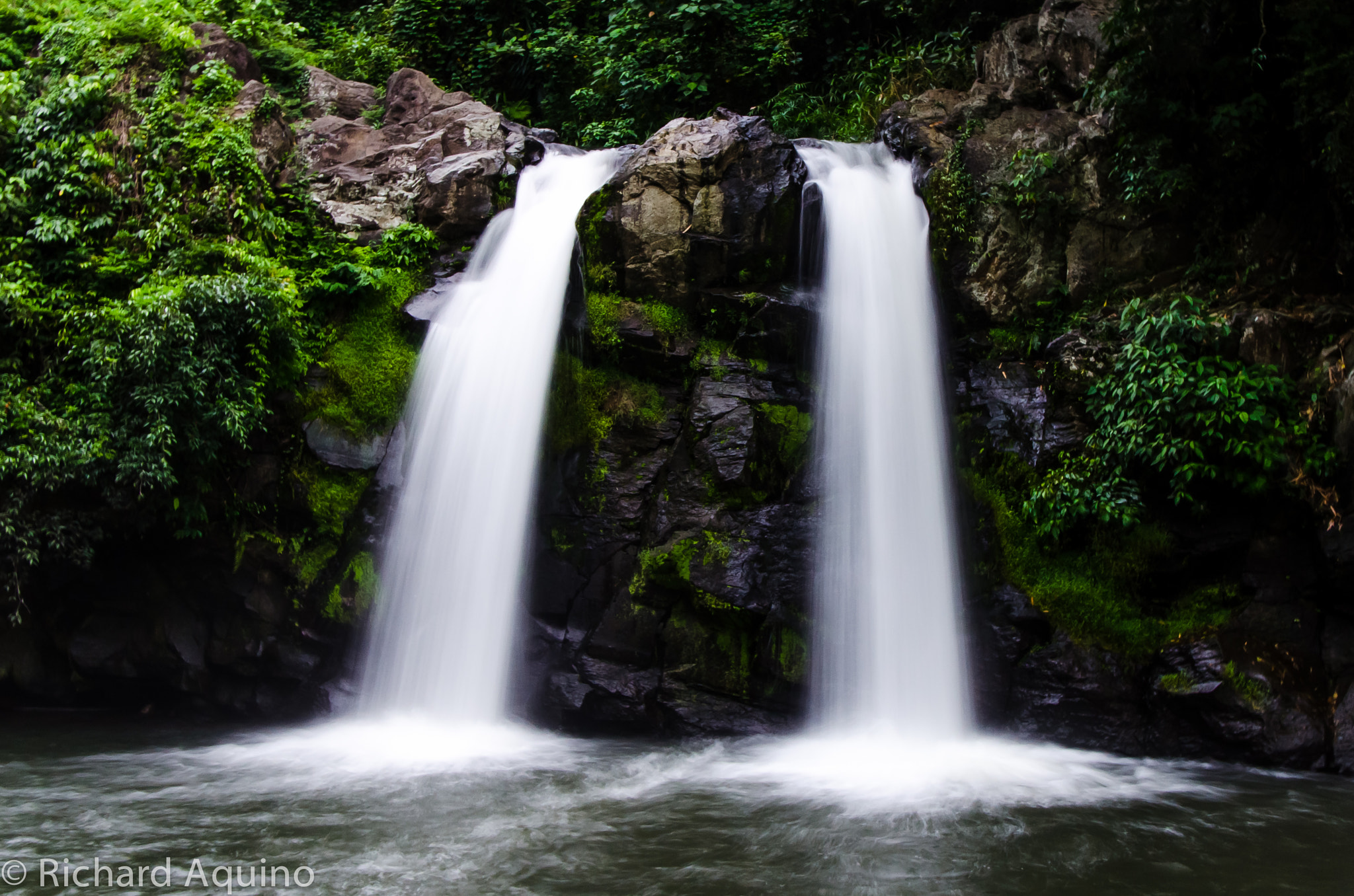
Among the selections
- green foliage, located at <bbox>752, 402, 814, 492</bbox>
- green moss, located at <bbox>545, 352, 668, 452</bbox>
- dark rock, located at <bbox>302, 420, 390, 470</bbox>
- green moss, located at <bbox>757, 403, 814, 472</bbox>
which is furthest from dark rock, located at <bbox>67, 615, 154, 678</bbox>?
green moss, located at <bbox>757, 403, 814, 472</bbox>

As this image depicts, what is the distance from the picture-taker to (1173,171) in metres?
7.94

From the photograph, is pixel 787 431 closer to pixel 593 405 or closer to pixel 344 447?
pixel 593 405

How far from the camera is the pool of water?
462 cm

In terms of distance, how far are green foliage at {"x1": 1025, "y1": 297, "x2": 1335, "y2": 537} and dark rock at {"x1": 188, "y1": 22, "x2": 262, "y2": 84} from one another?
37.9ft

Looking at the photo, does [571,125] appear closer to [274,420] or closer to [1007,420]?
[274,420]

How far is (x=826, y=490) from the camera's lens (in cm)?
811

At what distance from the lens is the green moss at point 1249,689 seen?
677cm

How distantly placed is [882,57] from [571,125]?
5470 millimetres

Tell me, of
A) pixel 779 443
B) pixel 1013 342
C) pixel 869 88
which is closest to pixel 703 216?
pixel 779 443

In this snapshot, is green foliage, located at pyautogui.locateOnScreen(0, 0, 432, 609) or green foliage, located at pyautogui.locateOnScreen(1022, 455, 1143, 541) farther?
green foliage, located at pyautogui.locateOnScreen(0, 0, 432, 609)

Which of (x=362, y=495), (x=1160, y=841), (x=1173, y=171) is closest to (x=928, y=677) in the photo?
(x=1160, y=841)

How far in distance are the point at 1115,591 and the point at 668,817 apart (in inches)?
179

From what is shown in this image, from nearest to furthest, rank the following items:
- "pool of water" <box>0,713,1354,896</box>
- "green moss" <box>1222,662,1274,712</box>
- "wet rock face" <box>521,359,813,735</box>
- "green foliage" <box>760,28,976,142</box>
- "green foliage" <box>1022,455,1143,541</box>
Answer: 1. "pool of water" <box>0,713,1354,896</box>
2. "green moss" <box>1222,662,1274,712</box>
3. "green foliage" <box>1022,455,1143,541</box>
4. "wet rock face" <box>521,359,813,735</box>
5. "green foliage" <box>760,28,976,142</box>

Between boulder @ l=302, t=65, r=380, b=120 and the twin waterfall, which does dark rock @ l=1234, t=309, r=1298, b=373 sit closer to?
the twin waterfall
